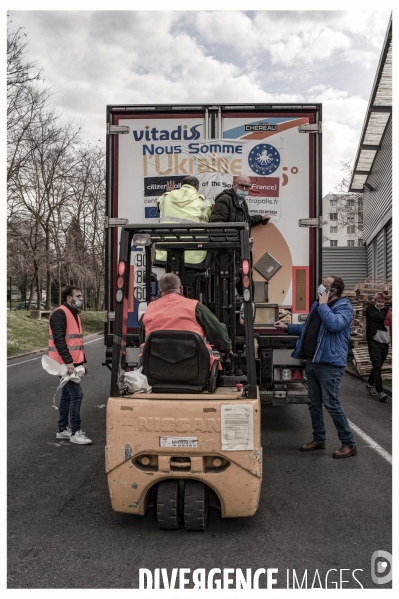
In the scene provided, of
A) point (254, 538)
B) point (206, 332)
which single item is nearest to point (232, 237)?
point (206, 332)

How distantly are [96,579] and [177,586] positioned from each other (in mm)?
527

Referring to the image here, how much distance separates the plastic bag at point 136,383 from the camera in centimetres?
462

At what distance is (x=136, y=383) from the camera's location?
4.62 meters

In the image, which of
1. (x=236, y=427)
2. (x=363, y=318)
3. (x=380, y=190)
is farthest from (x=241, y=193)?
(x=380, y=190)

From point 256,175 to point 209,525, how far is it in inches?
160

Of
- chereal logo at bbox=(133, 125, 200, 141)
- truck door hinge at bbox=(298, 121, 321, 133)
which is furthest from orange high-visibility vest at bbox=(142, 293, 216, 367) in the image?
truck door hinge at bbox=(298, 121, 321, 133)

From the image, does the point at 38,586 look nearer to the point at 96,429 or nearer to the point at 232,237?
the point at 232,237

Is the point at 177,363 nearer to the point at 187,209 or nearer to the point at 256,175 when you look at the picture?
the point at 187,209

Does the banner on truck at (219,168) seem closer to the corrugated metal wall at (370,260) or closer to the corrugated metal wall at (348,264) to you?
the corrugated metal wall at (370,260)

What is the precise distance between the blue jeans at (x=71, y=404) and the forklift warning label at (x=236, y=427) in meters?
3.21

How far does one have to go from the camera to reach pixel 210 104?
22.8 feet

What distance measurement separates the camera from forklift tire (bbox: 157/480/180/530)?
4410 mm

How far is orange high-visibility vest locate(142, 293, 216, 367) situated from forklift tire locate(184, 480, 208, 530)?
0.99 metres

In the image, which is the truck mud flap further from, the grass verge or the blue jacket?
the grass verge
